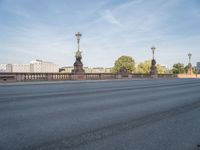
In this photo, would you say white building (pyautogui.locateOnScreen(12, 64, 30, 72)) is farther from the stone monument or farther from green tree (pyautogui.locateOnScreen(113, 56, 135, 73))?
the stone monument

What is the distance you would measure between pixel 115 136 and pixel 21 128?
6.91 feet

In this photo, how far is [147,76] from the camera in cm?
4766

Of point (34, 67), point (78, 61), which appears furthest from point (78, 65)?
point (34, 67)

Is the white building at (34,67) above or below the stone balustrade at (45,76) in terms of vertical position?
above

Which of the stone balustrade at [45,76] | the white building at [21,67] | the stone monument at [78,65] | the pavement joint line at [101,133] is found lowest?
the pavement joint line at [101,133]

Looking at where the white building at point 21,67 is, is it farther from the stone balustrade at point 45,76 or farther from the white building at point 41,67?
the stone balustrade at point 45,76

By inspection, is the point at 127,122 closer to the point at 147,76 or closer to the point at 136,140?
the point at 136,140

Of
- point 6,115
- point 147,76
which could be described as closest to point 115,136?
point 6,115

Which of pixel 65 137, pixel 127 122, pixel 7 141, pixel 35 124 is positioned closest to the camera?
pixel 7 141

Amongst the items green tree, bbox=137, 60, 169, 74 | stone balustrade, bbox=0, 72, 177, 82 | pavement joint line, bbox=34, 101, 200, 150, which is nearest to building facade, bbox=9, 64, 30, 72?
green tree, bbox=137, 60, 169, 74

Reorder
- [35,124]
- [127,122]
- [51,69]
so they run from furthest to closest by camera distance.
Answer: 1. [51,69]
2. [127,122]
3. [35,124]

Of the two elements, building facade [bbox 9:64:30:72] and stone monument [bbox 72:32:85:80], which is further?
building facade [bbox 9:64:30:72]

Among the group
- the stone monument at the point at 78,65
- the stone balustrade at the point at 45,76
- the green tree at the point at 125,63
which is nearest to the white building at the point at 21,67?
the green tree at the point at 125,63

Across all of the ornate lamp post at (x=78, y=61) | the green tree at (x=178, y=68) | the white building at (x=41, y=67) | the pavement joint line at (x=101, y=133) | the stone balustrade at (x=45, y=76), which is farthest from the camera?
the white building at (x=41, y=67)
